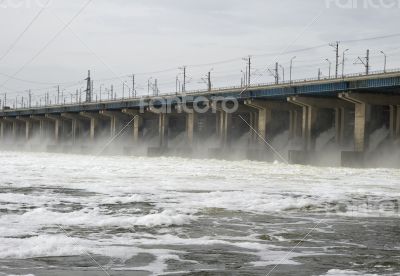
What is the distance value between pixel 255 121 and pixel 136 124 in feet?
64.8

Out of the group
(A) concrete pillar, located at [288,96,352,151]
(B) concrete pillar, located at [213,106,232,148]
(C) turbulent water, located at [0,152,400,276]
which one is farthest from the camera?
(B) concrete pillar, located at [213,106,232,148]

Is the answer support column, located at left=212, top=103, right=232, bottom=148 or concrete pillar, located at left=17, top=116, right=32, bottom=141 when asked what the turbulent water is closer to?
support column, located at left=212, top=103, right=232, bottom=148

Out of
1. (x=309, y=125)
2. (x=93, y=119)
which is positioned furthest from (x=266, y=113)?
(x=93, y=119)

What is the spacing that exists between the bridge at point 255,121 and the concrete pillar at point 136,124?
0.15m

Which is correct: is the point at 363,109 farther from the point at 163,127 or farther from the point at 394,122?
the point at 163,127

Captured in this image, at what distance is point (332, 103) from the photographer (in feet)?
202

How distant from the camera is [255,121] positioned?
75938mm

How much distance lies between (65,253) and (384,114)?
2034 inches

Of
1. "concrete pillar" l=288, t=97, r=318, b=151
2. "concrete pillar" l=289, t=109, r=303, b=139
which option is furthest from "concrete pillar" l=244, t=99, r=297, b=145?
"concrete pillar" l=288, t=97, r=318, b=151

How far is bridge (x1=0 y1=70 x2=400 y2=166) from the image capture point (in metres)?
53.3

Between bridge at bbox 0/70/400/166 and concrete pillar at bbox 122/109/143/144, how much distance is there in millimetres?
150

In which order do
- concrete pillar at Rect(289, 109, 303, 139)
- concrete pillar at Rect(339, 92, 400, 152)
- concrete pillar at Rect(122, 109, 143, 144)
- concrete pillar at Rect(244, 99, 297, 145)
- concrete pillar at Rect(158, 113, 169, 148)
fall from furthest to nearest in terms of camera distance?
concrete pillar at Rect(122, 109, 143, 144), concrete pillar at Rect(158, 113, 169, 148), concrete pillar at Rect(289, 109, 303, 139), concrete pillar at Rect(244, 99, 297, 145), concrete pillar at Rect(339, 92, 400, 152)

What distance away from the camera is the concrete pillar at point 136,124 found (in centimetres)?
8529

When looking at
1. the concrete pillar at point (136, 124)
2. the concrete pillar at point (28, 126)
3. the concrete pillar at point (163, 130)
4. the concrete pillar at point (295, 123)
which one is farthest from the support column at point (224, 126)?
the concrete pillar at point (28, 126)
